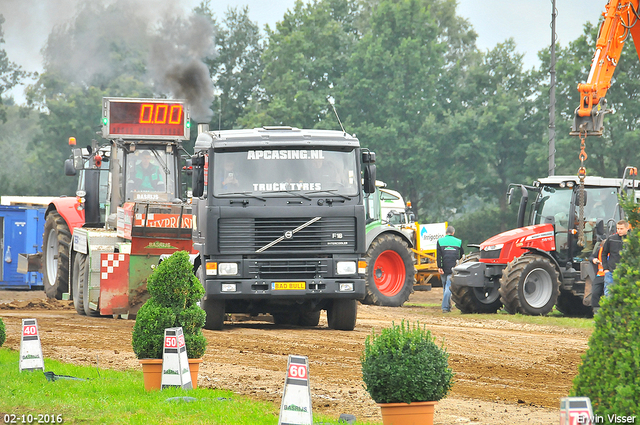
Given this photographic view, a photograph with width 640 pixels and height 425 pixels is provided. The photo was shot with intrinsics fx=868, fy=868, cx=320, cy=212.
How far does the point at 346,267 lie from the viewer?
13719 mm

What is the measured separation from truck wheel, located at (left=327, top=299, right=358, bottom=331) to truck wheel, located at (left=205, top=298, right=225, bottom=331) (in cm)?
192

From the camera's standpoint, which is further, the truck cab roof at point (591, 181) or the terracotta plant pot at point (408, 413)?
the truck cab roof at point (591, 181)

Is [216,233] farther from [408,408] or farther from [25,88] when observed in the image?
[25,88]

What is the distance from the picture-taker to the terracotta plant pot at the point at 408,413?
246 inches

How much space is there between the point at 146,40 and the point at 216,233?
39.3 ft

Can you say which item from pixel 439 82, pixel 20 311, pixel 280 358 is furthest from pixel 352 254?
pixel 439 82

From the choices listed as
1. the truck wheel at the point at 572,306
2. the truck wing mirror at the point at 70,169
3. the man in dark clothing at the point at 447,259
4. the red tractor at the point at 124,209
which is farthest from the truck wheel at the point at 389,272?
the truck wing mirror at the point at 70,169

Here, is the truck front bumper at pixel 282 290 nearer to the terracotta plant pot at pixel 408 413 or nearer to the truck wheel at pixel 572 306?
the terracotta plant pot at pixel 408 413

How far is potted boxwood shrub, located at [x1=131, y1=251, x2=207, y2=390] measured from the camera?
838cm

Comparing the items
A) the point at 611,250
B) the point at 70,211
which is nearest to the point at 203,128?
the point at 70,211

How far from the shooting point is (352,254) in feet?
45.3

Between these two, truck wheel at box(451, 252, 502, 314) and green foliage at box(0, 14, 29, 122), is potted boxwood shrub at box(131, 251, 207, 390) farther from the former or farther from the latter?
green foliage at box(0, 14, 29, 122)

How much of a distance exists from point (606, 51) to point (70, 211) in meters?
12.8

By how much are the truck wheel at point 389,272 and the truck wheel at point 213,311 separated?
682 centimetres
